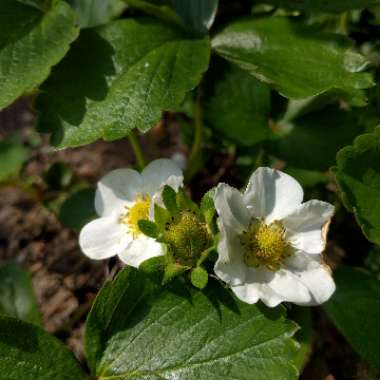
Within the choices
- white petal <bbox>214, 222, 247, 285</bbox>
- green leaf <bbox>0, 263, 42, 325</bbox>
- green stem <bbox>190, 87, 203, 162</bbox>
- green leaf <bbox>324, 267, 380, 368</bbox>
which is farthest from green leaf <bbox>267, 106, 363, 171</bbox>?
green leaf <bbox>0, 263, 42, 325</bbox>

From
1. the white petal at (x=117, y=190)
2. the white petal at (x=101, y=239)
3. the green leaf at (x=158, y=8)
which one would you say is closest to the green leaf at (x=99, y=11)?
the green leaf at (x=158, y=8)

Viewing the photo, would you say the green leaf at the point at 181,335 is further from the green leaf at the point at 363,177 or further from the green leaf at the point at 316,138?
the green leaf at the point at 316,138

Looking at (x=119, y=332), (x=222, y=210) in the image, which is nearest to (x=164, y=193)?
(x=222, y=210)

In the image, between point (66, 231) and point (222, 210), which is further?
point (66, 231)

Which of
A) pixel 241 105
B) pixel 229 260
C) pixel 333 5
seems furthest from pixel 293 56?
pixel 229 260

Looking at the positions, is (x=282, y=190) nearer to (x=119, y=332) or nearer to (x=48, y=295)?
(x=119, y=332)
